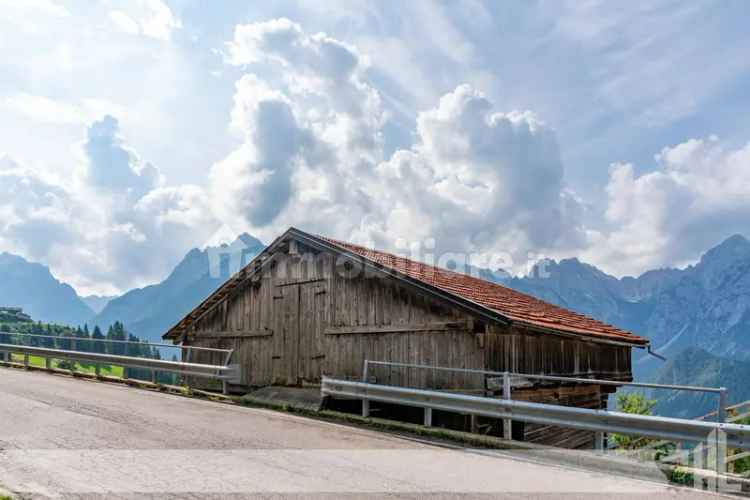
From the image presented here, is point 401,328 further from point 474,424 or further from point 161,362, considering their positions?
point 161,362

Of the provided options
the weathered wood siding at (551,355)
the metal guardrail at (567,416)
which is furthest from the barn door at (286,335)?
the weathered wood siding at (551,355)

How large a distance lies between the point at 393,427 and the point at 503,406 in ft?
7.80

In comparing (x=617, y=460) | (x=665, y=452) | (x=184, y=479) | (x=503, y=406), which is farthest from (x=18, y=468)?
(x=665, y=452)

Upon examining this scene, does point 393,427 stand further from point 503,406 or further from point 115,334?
point 115,334

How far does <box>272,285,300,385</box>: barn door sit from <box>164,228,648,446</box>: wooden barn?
0.03m

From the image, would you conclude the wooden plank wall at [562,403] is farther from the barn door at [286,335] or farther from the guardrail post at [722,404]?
the barn door at [286,335]

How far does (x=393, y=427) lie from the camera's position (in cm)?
1122

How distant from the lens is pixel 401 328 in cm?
1416

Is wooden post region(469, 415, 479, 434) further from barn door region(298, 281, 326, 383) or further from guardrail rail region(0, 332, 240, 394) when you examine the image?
guardrail rail region(0, 332, 240, 394)

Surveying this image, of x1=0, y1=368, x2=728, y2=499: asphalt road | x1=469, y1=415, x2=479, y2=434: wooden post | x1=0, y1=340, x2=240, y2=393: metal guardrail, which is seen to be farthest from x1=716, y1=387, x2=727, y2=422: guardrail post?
x1=0, y1=340, x2=240, y2=393: metal guardrail

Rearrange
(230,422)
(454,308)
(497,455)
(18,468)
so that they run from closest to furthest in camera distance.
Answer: (18,468), (497,455), (230,422), (454,308)

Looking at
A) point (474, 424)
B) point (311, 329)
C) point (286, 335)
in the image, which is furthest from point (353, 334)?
point (474, 424)

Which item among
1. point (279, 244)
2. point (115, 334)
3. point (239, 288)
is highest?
point (279, 244)

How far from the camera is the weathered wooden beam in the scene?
13.1m
